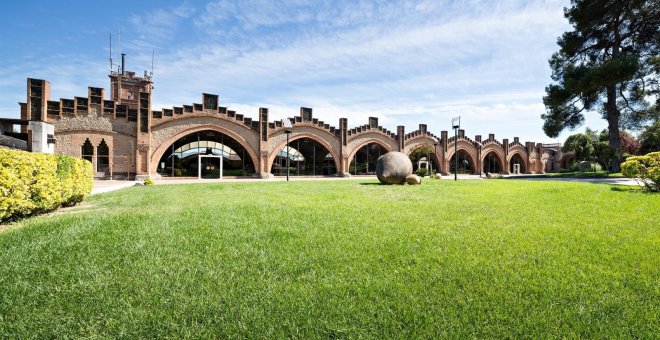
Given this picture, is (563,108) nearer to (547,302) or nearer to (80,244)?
(547,302)

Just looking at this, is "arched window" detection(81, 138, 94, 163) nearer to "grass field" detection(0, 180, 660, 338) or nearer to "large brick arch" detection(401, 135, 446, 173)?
"grass field" detection(0, 180, 660, 338)

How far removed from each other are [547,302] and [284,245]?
3.05 meters

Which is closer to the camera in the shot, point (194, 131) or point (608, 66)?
point (608, 66)

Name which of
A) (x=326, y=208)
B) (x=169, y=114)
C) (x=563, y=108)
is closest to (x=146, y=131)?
(x=169, y=114)

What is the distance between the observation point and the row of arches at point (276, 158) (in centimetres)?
2830

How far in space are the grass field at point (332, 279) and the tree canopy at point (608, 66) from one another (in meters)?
23.8

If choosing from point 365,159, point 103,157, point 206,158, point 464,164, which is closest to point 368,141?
point 365,159

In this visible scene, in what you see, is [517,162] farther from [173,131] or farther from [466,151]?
[173,131]

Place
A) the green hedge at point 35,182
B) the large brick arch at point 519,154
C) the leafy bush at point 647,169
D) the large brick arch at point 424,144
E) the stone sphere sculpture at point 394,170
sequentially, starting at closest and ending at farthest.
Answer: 1. the green hedge at point 35,182
2. the leafy bush at point 647,169
3. the stone sphere sculpture at point 394,170
4. the large brick arch at point 424,144
5. the large brick arch at point 519,154

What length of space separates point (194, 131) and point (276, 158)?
28.3 ft

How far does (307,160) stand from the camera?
35875 millimetres

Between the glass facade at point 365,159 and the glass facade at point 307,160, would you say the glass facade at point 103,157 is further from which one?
the glass facade at point 365,159

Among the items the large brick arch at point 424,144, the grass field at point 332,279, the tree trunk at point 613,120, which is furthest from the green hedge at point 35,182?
the tree trunk at point 613,120

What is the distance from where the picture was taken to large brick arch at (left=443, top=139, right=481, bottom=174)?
4472 centimetres
